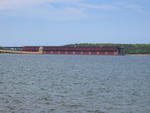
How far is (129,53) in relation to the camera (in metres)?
194

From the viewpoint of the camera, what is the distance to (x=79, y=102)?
65.9 feet

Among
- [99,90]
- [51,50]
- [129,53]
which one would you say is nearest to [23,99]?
[99,90]

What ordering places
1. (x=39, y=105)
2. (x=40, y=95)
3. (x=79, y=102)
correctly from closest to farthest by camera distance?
(x=39, y=105)
(x=79, y=102)
(x=40, y=95)

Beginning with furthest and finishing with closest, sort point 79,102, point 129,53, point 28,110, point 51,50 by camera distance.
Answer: point 129,53 < point 51,50 < point 79,102 < point 28,110

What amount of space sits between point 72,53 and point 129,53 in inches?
1522

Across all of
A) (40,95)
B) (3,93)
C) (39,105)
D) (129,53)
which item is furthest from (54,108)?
(129,53)

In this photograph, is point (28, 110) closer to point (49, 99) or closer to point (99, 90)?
point (49, 99)

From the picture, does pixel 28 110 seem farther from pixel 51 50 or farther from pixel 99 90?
pixel 51 50

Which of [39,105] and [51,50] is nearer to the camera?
[39,105]

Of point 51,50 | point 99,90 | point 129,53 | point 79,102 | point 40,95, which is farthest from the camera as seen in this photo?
point 129,53

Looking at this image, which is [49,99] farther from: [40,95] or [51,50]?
[51,50]

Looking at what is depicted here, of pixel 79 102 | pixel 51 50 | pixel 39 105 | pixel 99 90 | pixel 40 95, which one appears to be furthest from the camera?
pixel 51 50

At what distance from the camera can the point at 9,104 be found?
18.9m

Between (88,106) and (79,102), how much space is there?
1.16m
